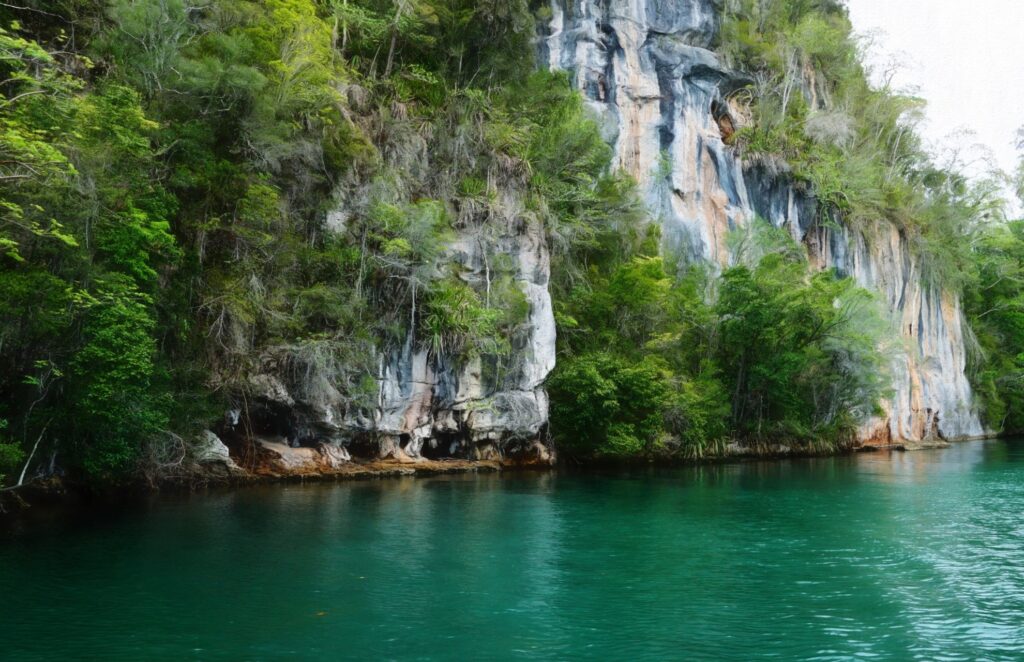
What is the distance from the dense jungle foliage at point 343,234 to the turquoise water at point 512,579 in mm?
3710

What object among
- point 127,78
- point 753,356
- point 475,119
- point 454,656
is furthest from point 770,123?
point 454,656

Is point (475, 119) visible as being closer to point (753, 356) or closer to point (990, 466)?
point (753, 356)

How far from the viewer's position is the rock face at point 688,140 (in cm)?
4156

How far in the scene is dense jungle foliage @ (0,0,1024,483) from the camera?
1535 cm

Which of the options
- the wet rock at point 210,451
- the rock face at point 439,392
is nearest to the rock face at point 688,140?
the rock face at point 439,392

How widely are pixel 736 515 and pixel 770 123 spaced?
33.9 m

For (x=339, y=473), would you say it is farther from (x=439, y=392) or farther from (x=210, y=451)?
(x=439, y=392)

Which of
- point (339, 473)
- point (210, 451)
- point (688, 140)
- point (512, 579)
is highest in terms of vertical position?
point (688, 140)

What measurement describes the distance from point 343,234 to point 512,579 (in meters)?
16.1

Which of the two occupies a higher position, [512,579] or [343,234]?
[343,234]

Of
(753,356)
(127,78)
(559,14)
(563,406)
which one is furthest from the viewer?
(559,14)

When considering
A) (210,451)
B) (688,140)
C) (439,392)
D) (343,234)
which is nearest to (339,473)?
(210,451)

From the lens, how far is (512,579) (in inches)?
452

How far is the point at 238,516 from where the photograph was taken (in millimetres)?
16031
